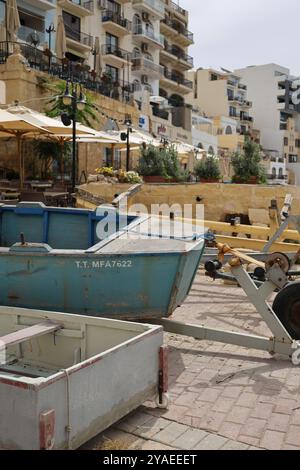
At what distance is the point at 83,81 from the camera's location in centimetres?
2614

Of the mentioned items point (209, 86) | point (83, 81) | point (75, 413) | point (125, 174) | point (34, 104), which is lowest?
point (75, 413)

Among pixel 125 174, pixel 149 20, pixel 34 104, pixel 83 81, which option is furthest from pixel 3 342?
pixel 149 20

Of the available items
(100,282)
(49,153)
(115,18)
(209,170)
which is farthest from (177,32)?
(100,282)

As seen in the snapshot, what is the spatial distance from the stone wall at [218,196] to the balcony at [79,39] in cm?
2129

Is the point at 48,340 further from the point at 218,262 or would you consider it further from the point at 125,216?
the point at 125,216

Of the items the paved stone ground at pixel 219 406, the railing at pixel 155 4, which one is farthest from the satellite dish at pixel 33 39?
the paved stone ground at pixel 219 406

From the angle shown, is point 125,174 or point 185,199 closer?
point 185,199

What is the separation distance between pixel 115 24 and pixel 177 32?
52.9 ft

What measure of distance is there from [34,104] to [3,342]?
63.2 ft

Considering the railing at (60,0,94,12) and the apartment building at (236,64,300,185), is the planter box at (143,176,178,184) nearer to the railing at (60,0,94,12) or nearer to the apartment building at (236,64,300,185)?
the railing at (60,0,94,12)

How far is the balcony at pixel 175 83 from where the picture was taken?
49.2 m

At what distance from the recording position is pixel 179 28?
5216cm

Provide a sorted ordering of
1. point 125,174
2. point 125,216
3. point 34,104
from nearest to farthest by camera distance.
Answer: point 125,216 < point 125,174 < point 34,104

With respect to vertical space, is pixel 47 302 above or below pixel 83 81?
below
